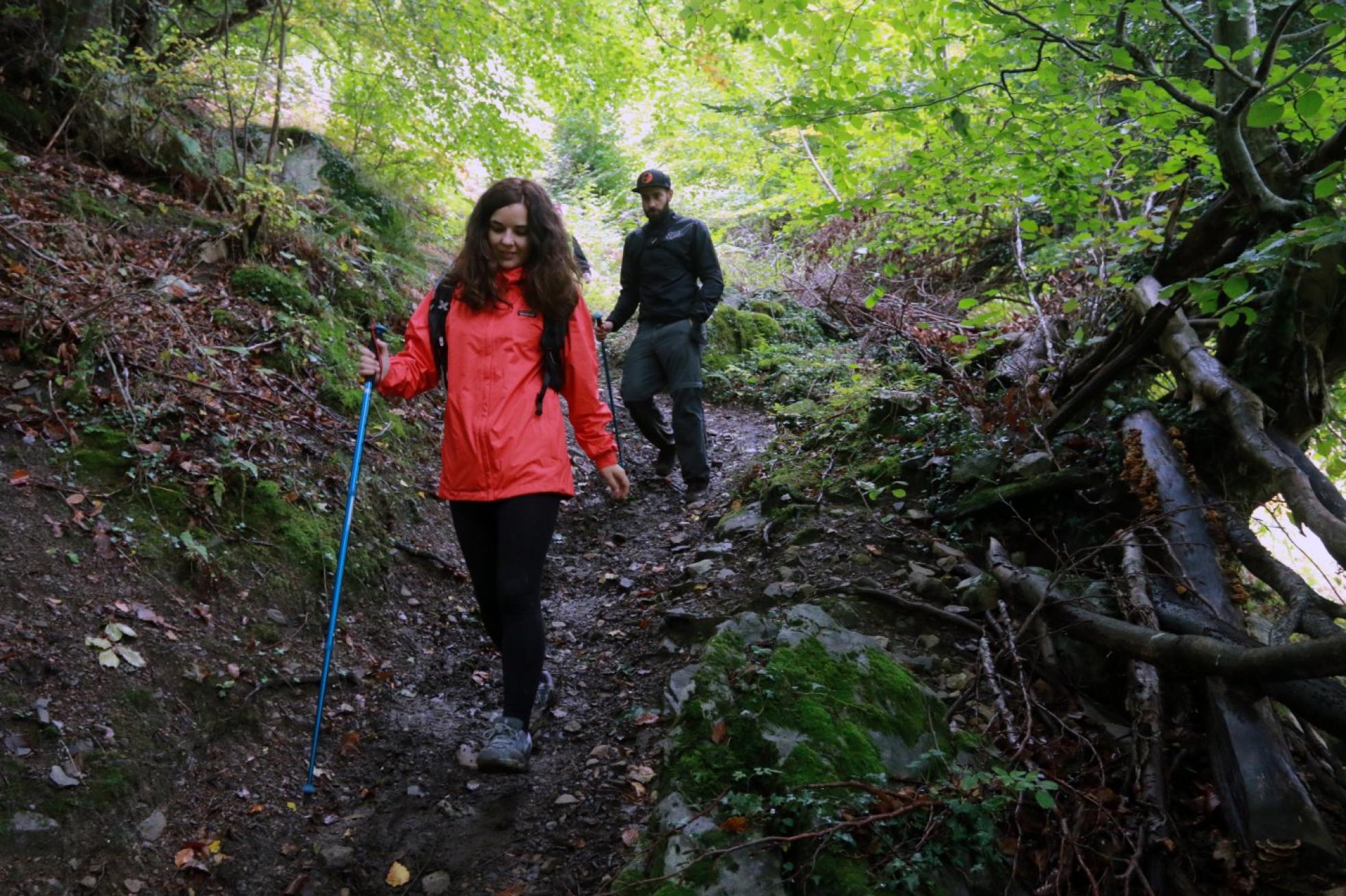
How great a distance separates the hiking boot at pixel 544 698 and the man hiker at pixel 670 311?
9.96 ft

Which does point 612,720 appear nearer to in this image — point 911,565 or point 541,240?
point 911,565

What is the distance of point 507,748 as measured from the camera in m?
3.55

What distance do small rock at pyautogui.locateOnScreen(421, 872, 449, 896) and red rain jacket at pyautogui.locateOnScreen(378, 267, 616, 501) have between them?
1492 millimetres

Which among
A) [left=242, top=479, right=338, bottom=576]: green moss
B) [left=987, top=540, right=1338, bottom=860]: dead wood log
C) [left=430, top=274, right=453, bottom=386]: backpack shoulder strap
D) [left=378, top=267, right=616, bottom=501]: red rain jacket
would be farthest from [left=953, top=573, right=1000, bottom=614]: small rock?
[left=242, top=479, right=338, bottom=576]: green moss

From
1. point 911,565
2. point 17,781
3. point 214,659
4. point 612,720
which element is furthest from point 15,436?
point 911,565

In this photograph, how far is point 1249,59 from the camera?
4195 mm

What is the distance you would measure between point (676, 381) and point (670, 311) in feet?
2.01

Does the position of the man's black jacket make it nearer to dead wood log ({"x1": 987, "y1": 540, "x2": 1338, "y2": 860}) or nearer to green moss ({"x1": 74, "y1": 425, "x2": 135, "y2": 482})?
green moss ({"x1": 74, "y1": 425, "x2": 135, "y2": 482})

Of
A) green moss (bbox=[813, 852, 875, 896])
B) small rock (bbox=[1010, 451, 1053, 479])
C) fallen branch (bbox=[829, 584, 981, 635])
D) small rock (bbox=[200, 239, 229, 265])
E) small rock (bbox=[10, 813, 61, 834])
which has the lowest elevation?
small rock (bbox=[10, 813, 61, 834])

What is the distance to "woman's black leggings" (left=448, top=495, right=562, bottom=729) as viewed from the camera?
11.7 ft

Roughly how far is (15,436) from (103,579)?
42.6 inches

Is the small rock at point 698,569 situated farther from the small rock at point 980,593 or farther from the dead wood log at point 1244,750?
the dead wood log at point 1244,750

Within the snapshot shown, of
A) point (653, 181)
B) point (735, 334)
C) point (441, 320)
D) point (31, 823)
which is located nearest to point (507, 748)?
point (31, 823)

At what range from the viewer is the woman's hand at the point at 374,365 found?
143 inches
